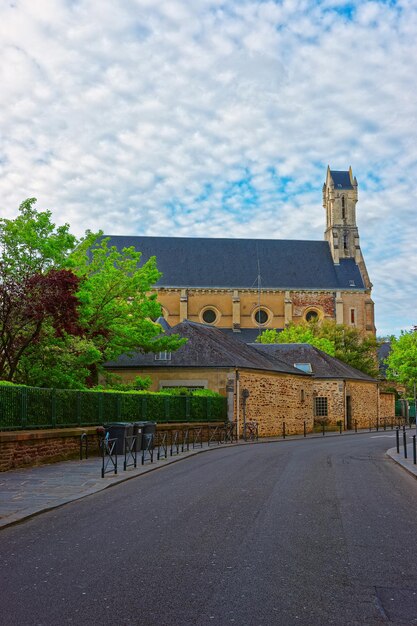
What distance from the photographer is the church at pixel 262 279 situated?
75000mm

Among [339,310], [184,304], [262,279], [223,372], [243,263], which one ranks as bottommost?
[223,372]

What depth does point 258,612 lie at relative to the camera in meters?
4.90

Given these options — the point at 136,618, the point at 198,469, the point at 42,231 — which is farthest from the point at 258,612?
the point at 42,231

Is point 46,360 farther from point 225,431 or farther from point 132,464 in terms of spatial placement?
point 225,431

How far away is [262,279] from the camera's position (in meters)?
77.2

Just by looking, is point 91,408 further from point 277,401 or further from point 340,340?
point 340,340

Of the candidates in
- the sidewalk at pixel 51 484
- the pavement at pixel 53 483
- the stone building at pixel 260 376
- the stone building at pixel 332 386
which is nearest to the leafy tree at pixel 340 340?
the stone building at pixel 332 386

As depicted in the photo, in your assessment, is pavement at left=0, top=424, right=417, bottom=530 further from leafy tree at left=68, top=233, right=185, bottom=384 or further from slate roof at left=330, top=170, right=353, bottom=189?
slate roof at left=330, top=170, right=353, bottom=189

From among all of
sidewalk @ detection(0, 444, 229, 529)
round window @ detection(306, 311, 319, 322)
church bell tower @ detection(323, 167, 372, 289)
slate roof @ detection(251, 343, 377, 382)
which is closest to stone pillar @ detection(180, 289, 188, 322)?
round window @ detection(306, 311, 319, 322)

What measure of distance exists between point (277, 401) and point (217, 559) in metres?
32.9

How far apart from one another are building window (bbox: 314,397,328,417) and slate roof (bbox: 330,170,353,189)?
147 ft

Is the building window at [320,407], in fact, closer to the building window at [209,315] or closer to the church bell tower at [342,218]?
the building window at [209,315]

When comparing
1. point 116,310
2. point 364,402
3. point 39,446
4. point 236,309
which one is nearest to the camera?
point 39,446

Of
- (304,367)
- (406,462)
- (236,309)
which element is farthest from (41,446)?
(236,309)
